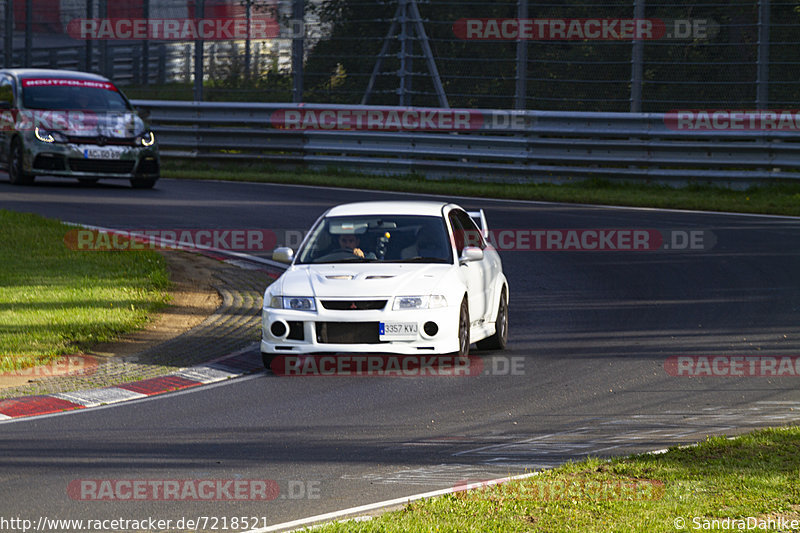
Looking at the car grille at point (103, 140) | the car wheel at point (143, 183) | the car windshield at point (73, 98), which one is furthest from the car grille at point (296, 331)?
the car windshield at point (73, 98)

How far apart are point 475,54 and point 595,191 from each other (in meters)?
3.82

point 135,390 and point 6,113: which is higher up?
point 6,113

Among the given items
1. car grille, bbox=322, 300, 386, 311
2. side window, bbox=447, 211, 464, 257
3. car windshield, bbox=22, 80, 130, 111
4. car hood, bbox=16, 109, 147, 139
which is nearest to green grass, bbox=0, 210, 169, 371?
car grille, bbox=322, 300, 386, 311

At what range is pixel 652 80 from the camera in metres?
22.9

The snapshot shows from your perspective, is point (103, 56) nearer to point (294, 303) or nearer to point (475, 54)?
point (475, 54)

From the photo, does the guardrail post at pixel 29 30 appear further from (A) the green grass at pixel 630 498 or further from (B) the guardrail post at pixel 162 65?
(A) the green grass at pixel 630 498

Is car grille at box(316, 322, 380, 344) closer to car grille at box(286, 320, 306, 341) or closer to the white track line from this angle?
car grille at box(286, 320, 306, 341)

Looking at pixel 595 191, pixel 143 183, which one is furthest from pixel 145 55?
→ pixel 595 191

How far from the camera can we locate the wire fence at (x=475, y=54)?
22.2 m

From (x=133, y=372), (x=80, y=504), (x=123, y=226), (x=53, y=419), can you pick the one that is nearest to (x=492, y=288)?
(x=133, y=372)

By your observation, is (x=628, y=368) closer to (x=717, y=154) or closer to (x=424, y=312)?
(x=424, y=312)

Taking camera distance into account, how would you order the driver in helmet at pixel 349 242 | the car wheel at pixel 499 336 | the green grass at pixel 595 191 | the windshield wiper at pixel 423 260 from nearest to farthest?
the windshield wiper at pixel 423 260, the driver in helmet at pixel 349 242, the car wheel at pixel 499 336, the green grass at pixel 595 191

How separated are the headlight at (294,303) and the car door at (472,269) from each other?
54.6 inches

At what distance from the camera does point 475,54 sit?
78.9ft
